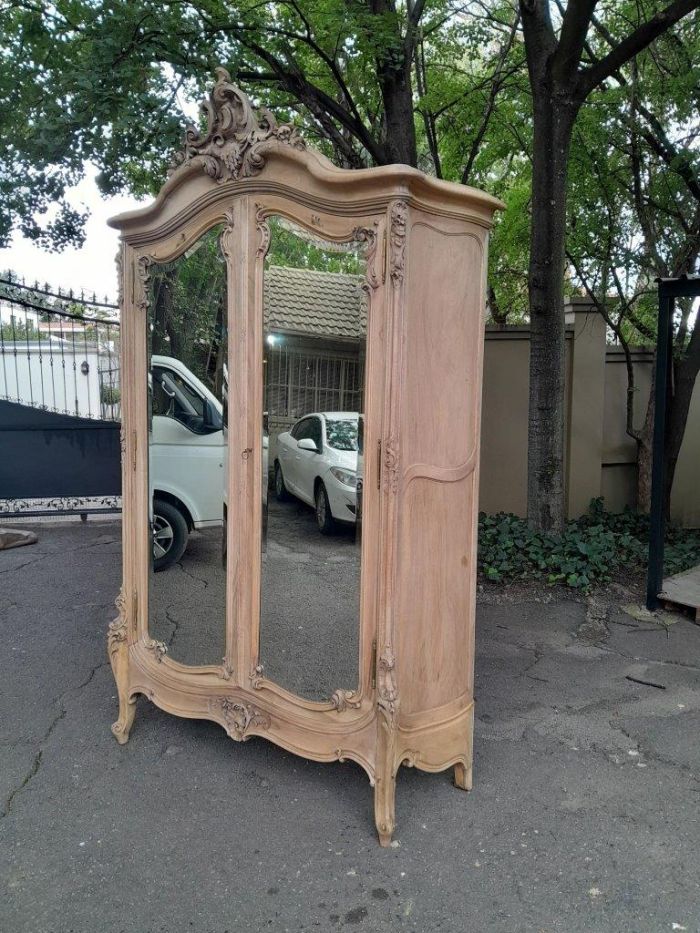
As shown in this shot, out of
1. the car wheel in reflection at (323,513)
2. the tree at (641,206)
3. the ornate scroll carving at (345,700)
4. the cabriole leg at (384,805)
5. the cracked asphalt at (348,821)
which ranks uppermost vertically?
the tree at (641,206)

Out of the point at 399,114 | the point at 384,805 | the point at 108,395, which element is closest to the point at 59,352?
the point at 108,395

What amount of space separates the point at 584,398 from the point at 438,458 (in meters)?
5.50

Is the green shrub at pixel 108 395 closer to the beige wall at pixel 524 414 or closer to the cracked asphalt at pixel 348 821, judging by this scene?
the beige wall at pixel 524 414

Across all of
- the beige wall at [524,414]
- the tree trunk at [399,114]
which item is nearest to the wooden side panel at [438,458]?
the beige wall at [524,414]

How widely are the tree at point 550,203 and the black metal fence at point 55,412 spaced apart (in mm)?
4815

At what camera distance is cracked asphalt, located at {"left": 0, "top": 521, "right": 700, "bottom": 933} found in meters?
2.16

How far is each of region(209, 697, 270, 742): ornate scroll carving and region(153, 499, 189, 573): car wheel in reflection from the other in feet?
2.22

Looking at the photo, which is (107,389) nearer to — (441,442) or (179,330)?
(179,330)

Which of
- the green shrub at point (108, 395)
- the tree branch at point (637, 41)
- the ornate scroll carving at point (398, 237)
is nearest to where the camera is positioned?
the ornate scroll carving at point (398, 237)

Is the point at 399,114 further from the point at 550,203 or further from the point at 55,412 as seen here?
the point at 55,412

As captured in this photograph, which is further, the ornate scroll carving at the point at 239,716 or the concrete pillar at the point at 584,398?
the concrete pillar at the point at 584,398

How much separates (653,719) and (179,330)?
122 inches

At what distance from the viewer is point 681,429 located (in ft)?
24.2

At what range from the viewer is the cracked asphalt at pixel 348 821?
2.16 metres
